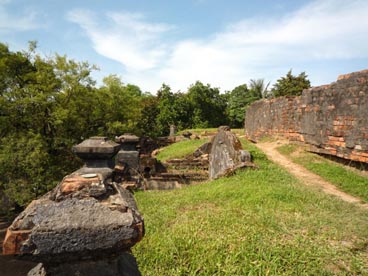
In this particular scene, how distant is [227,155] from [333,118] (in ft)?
9.72

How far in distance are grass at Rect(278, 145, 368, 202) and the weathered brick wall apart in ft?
1.01

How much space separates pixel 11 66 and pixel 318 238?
1406cm

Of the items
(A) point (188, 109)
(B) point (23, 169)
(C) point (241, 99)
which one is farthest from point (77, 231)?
(C) point (241, 99)

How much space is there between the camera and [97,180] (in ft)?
3.84

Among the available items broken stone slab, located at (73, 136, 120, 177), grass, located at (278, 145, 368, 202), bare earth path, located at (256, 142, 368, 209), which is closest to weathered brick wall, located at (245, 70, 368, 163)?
grass, located at (278, 145, 368, 202)

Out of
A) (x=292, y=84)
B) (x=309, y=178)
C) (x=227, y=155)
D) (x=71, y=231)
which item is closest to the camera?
(x=71, y=231)

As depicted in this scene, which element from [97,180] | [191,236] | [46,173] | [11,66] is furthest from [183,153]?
[97,180]

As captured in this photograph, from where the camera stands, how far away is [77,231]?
95cm

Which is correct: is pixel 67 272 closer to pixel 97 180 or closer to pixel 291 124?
pixel 97 180

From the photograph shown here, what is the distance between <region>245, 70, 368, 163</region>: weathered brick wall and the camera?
561cm

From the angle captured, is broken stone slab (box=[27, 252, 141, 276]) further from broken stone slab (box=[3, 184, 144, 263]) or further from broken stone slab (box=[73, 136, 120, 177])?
broken stone slab (box=[73, 136, 120, 177])

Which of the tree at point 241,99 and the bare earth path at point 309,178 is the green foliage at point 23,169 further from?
the tree at point 241,99

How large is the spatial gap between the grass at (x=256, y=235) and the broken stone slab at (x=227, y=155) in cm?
170

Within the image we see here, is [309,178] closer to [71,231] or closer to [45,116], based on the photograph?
[71,231]
